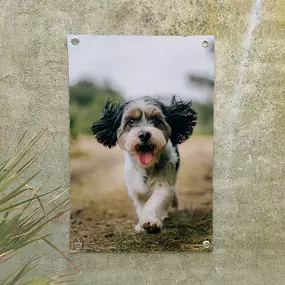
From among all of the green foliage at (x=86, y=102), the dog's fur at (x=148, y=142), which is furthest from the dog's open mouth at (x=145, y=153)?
the green foliage at (x=86, y=102)

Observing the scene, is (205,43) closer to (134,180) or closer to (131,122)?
(131,122)

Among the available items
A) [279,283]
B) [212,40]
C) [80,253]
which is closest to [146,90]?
[212,40]

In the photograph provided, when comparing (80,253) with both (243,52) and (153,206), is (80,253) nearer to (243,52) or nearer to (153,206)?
(153,206)

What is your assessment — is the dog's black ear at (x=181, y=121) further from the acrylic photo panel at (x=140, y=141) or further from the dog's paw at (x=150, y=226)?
the dog's paw at (x=150, y=226)

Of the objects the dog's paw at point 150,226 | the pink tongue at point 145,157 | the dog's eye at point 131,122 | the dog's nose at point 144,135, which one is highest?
the dog's eye at point 131,122

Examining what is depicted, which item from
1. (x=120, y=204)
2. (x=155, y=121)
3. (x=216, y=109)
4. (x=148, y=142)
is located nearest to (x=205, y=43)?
(x=216, y=109)

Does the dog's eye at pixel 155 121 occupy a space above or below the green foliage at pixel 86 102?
below
